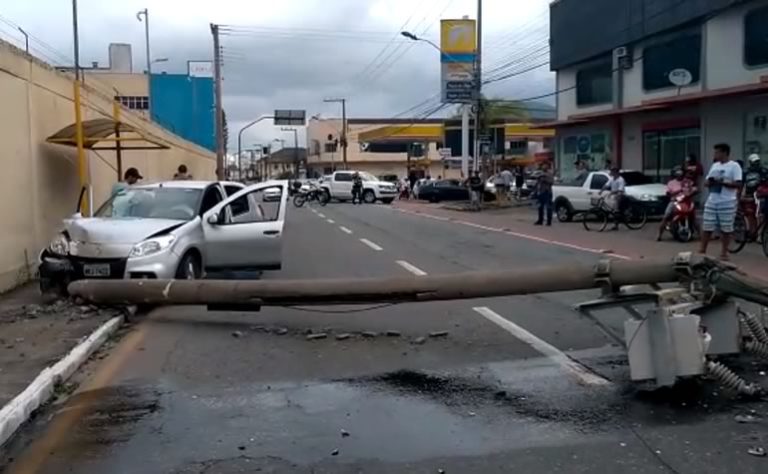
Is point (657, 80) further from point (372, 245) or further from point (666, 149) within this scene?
point (372, 245)

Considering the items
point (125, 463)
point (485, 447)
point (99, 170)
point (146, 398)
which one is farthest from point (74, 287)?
point (99, 170)

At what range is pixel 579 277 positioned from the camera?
7980mm

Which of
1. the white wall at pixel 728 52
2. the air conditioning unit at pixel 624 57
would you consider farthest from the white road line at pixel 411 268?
the air conditioning unit at pixel 624 57

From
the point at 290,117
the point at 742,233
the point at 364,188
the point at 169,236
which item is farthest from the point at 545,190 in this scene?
the point at 290,117

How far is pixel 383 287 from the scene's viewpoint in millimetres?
8969

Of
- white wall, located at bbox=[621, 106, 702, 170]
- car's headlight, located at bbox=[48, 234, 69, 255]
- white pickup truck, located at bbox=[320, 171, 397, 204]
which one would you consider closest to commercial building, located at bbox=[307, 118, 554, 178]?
white pickup truck, located at bbox=[320, 171, 397, 204]

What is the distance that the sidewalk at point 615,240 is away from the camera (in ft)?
50.8

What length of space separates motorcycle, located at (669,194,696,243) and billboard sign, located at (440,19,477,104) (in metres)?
26.2

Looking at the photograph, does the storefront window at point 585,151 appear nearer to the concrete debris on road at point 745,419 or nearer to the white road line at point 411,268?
the white road line at point 411,268

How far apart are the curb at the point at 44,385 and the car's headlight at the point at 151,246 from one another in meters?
1.58

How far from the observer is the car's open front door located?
12211mm

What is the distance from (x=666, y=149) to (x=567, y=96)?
28.7 ft

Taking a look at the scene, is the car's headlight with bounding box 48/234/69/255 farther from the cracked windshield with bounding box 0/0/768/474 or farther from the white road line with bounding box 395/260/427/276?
the white road line with bounding box 395/260/427/276

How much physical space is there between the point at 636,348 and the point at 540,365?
4.07ft
